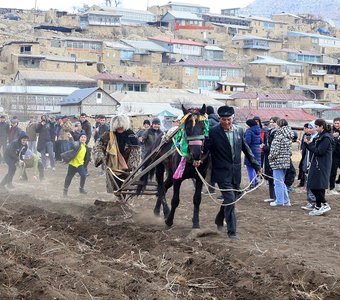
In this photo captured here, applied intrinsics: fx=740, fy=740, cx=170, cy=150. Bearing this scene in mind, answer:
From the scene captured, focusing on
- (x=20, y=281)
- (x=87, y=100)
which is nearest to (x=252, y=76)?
(x=87, y=100)

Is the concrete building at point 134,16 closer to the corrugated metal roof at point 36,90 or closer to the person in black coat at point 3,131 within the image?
the corrugated metal roof at point 36,90

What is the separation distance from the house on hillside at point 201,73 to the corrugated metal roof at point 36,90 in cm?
2058

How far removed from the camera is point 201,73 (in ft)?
298

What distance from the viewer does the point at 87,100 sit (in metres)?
59.4

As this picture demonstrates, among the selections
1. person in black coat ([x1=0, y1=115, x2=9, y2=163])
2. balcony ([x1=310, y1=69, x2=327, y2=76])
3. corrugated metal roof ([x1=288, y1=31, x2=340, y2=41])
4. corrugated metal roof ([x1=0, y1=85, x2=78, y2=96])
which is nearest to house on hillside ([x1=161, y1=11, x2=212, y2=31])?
corrugated metal roof ([x1=288, y1=31, x2=340, y2=41])

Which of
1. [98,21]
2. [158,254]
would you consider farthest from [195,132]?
[98,21]

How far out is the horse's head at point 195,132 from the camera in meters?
10.9

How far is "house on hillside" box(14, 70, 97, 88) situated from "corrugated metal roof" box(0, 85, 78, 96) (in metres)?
2.00

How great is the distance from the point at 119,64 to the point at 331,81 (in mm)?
30287

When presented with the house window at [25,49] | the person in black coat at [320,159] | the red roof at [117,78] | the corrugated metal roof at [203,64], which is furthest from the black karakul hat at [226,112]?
the corrugated metal roof at [203,64]

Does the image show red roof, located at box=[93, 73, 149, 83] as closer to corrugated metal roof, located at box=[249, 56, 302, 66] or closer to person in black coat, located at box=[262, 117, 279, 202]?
corrugated metal roof, located at box=[249, 56, 302, 66]

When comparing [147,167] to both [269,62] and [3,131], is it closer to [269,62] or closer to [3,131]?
[3,131]

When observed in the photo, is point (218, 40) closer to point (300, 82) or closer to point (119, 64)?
point (300, 82)

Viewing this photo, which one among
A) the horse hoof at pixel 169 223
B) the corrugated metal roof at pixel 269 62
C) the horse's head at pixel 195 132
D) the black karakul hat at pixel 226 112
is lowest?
the horse hoof at pixel 169 223
